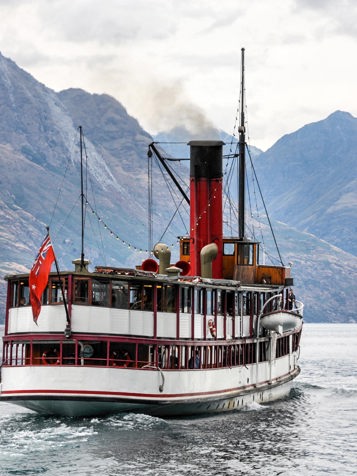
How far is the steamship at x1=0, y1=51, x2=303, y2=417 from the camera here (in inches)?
1825

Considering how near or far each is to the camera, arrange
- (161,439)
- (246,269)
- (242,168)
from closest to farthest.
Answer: (161,439)
(246,269)
(242,168)

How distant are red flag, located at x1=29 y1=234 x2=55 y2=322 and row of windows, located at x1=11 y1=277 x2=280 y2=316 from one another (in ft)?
2.88

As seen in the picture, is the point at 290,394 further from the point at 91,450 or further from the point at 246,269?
the point at 91,450

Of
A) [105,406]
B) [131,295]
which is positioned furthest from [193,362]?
[105,406]

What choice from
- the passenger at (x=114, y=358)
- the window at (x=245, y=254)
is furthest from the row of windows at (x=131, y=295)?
the window at (x=245, y=254)

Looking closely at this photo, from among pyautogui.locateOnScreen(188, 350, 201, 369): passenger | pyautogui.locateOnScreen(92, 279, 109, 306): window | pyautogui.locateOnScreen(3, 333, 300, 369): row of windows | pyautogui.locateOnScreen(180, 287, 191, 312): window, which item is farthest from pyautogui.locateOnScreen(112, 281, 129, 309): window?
pyautogui.locateOnScreen(188, 350, 201, 369): passenger

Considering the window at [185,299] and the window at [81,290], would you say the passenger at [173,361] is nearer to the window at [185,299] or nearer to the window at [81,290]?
the window at [185,299]

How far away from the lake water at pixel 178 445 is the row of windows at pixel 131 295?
501cm

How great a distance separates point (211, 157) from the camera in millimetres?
63344

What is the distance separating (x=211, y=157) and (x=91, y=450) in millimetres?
25336

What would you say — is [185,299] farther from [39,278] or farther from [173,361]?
[39,278]

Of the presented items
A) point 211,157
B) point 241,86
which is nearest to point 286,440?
point 211,157

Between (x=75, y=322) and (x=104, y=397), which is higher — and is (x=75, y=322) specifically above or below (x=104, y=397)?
above

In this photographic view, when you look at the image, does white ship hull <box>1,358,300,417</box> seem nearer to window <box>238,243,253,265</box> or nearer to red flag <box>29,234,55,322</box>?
red flag <box>29,234,55,322</box>
